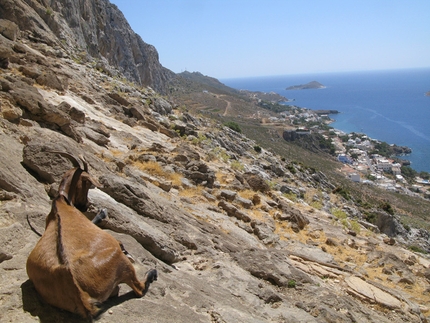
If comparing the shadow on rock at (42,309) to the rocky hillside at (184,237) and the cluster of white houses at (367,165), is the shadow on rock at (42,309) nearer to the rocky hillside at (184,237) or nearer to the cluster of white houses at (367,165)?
the rocky hillside at (184,237)

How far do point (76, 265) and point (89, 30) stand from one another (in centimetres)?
3881

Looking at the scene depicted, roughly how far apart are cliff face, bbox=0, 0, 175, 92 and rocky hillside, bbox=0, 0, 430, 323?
729cm

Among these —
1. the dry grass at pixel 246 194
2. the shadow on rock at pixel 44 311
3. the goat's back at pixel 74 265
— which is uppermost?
the goat's back at pixel 74 265

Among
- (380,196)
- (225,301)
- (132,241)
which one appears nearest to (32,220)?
(132,241)

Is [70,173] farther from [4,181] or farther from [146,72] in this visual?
[146,72]

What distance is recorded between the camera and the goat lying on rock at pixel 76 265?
2.89m

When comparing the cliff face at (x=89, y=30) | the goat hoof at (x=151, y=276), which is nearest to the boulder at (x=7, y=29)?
the cliff face at (x=89, y=30)

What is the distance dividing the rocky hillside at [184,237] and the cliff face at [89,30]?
729 cm

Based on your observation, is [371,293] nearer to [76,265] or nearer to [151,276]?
[151,276]

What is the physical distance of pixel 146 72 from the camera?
57062mm

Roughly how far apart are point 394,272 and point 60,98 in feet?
42.2

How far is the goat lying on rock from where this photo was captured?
2.89 metres

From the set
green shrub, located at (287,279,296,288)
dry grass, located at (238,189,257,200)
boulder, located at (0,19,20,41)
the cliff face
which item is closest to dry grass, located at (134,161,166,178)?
dry grass, located at (238,189,257,200)

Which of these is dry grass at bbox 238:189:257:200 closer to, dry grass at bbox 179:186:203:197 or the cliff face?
dry grass at bbox 179:186:203:197
